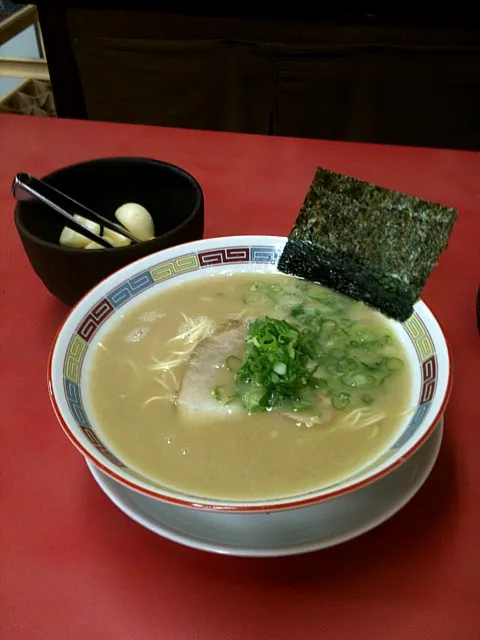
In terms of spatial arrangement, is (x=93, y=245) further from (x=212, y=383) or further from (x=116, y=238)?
(x=212, y=383)

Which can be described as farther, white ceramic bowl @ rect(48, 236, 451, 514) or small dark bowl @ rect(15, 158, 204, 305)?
small dark bowl @ rect(15, 158, 204, 305)

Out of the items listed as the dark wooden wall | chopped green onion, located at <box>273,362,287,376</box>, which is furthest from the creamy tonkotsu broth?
the dark wooden wall

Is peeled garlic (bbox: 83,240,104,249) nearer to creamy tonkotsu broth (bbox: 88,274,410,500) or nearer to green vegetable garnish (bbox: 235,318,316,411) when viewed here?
creamy tonkotsu broth (bbox: 88,274,410,500)

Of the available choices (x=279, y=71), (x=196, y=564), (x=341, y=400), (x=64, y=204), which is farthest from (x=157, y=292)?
(x=279, y=71)

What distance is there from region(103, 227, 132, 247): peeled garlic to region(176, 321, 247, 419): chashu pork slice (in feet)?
0.96

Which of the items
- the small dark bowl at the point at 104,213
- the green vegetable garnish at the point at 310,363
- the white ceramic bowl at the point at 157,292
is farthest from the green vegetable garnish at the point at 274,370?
the small dark bowl at the point at 104,213

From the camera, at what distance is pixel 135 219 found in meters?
1.34

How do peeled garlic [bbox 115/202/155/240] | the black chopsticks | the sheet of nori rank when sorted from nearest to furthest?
the sheet of nori, the black chopsticks, peeled garlic [bbox 115/202/155/240]

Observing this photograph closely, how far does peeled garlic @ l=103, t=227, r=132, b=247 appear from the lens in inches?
51.3

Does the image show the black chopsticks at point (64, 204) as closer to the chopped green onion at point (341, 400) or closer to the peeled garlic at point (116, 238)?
the peeled garlic at point (116, 238)

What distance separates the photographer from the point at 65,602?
0.83 metres

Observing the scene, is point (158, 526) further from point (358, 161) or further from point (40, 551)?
point (358, 161)

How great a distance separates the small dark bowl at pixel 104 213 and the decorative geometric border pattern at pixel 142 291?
1.7 inches

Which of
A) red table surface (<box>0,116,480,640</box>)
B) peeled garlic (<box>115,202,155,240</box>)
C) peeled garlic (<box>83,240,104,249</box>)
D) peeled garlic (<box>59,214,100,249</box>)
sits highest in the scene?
peeled garlic (<box>115,202,155,240</box>)
